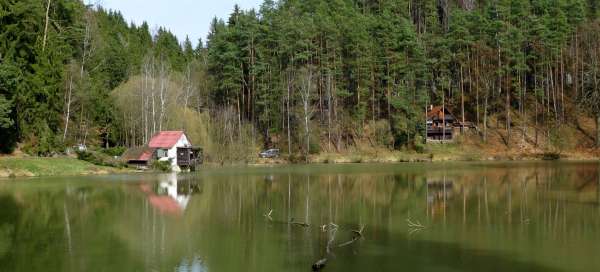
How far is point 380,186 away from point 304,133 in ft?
127

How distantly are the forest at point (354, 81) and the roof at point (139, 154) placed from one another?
838 cm

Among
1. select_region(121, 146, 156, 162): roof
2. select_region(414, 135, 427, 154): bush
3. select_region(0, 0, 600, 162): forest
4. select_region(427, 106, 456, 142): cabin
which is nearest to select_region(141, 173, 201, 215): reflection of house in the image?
select_region(121, 146, 156, 162): roof

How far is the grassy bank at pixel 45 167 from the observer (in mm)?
43812

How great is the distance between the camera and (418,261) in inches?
542

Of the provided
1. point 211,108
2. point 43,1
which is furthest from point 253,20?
point 43,1

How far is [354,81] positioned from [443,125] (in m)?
13.9

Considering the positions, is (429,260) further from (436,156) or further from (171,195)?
(436,156)

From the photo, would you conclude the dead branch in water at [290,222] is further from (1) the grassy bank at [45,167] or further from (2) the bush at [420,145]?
(2) the bush at [420,145]

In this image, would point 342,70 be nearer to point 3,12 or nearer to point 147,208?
point 3,12

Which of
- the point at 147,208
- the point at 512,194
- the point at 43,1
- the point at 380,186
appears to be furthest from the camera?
the point at 43,1

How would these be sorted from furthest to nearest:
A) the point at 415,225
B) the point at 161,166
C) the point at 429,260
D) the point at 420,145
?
the point at 420,145 < the point at 161,166 < the point at 415,225 < the point at 429,260

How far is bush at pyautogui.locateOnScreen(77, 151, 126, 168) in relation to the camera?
52.1m

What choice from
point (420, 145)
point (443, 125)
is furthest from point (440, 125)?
point (420, 145)

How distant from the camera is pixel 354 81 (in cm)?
8019
